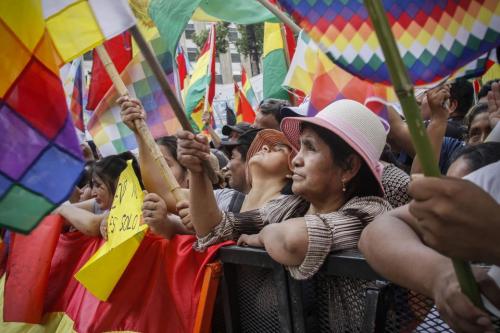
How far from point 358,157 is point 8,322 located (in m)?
2.20

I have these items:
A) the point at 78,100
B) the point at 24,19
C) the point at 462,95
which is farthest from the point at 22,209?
the point at 462,95

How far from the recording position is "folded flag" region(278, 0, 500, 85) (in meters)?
1.49

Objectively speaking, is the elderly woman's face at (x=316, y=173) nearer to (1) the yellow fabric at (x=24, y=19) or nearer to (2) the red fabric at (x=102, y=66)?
(1) the yellow fabric at (x=24, y=19)

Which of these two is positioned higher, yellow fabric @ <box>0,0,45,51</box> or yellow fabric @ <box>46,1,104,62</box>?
yellow fabric @ <box>0,0,45,51</box>

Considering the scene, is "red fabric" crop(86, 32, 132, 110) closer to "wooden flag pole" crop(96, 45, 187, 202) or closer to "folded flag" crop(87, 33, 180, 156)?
"folded flag" crop(87, 33, 180, 156)

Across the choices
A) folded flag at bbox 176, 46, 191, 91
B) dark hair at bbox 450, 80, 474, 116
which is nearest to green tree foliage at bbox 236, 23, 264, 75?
folded flag at bbox 176, 46, 191, 91

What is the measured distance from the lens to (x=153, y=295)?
2236 mm

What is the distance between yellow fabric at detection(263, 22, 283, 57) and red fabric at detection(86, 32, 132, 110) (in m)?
2.42

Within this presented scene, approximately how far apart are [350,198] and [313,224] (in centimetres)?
38

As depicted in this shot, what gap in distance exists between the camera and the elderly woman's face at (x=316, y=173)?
1.86 m

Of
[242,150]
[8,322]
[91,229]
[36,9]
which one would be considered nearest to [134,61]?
[242,150]

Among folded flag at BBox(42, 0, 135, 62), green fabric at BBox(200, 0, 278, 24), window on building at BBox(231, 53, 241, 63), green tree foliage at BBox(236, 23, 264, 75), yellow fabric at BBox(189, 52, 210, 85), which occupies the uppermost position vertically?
folded flag at BBox(42, 0, 135, 62)

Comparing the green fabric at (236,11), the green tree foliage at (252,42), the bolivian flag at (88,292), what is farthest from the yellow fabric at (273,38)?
the green tree foliage at (252,42)

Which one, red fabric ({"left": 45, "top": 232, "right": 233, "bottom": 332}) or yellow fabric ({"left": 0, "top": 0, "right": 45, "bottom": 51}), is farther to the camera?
red fabric ({"left": 45, "top": 232, "right": 233, "bottom": 332})
